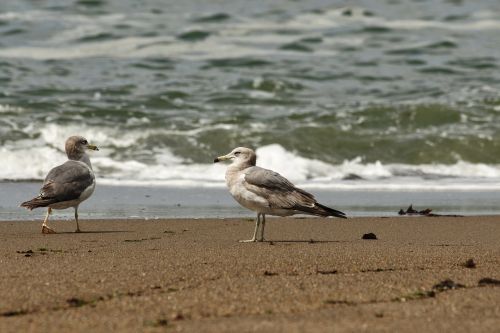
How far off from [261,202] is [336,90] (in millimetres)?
11906

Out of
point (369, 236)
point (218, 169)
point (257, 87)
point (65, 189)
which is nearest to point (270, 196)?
point (369, 236)

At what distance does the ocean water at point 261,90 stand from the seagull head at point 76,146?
8.13ft

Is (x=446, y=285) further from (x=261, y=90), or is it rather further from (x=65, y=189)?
(x=261, y=90)

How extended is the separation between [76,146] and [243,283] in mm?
4711

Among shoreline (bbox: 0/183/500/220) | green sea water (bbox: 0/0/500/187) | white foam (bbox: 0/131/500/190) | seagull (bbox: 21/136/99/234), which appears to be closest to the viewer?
seagull (bbox: 21/136/99/234)

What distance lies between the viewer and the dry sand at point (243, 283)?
13.7ft

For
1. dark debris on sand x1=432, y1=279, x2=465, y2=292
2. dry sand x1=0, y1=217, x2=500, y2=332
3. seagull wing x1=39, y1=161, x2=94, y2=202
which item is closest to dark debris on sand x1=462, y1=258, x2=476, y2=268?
dry sand x1=0, y1=217, x2=500, y2=332

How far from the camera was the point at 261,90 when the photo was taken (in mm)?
19391

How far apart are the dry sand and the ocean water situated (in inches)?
187

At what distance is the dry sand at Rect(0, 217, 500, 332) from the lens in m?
4.18

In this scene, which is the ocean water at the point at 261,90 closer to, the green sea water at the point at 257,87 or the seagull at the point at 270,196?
the green sea water at the point at 257,87

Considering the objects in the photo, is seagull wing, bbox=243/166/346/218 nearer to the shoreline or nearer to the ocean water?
the shoreline

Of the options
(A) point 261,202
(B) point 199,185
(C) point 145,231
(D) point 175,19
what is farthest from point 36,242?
(D) point 175,19

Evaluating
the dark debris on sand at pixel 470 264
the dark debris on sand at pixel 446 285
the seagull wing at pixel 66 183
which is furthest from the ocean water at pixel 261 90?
the dark debris on sand at pixel 446 285
